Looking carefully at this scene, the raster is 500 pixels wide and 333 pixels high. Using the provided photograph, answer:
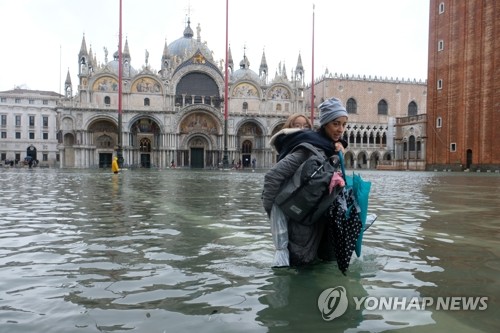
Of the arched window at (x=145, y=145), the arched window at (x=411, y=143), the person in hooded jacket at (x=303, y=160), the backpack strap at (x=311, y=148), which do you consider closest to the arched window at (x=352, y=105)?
the arched window at (x=411, y=143)

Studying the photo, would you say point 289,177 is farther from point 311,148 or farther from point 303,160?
point 311,148

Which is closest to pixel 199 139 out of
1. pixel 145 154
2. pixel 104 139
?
pixel 145 154

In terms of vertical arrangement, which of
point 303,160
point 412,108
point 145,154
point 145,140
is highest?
point 412,108

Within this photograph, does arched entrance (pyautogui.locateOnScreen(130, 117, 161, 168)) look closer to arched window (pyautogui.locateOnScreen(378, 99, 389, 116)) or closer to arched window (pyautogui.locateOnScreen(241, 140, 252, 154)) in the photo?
arched window (pyautogui.locateOnScreen(241, 140, 252, 154))

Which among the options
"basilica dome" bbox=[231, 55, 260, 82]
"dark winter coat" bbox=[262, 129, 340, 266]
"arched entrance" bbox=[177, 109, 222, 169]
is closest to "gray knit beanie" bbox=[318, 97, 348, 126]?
"dark winter coat" bbox=[262, 129, 340, 266]

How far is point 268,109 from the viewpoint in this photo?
185 ft

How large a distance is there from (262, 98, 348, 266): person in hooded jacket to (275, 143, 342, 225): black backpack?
0.25 ft

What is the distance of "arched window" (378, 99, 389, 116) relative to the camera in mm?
66250

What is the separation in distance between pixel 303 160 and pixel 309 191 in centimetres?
29

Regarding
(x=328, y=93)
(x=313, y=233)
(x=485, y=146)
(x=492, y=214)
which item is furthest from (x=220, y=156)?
(x=313, y=233)

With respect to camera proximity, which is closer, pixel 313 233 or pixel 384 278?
pixel 384 278

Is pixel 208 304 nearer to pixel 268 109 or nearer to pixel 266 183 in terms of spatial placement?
pixel 266 183

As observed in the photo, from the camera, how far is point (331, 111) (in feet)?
12.7

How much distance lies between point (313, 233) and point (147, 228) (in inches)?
118
